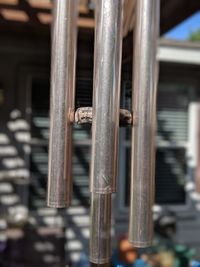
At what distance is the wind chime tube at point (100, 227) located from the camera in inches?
41.4

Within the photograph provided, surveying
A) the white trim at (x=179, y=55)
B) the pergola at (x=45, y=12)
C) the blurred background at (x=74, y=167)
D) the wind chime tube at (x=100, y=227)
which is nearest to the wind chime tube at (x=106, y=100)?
the wind chime tube at (x=100, y=227)

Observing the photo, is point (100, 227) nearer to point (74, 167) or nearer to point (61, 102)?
point (61, 102)

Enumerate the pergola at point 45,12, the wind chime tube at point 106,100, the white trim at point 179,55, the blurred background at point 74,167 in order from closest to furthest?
1. the wind chime tube at point 106,100
2. the pergola at point 45,12
3. the blurred background at point 74,167
4. the white trim at point 179,55

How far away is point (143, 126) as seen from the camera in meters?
1.08

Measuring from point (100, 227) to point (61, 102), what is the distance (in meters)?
0.42

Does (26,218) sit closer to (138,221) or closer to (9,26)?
(9,26)

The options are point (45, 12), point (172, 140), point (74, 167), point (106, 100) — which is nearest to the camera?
point (106, 100)

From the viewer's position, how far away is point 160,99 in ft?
13.6

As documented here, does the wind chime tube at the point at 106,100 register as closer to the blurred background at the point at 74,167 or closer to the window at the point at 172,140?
the blurred background at the point at 74,167

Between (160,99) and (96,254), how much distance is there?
3288mm

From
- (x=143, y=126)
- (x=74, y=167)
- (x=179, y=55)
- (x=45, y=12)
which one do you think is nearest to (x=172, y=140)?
(x=179, y=55)

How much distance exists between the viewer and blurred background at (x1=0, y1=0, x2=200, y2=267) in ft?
11.2

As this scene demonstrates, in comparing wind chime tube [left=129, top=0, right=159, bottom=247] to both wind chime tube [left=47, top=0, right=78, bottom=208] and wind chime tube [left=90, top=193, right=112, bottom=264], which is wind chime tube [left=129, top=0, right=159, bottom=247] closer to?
wind chime tube [left=90, top=193, right=112, bottom=264]

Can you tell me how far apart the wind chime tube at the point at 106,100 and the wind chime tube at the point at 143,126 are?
73mm
